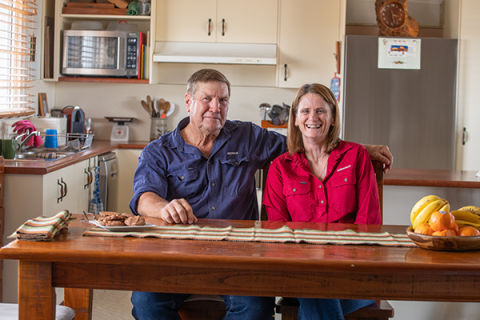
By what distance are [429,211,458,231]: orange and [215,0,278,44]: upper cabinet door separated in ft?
10.5

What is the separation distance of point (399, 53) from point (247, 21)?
1327 millimetres

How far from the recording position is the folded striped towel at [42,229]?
1.21 m

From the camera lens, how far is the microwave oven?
405 centimetres

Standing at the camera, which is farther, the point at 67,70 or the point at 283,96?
the point at 283,96

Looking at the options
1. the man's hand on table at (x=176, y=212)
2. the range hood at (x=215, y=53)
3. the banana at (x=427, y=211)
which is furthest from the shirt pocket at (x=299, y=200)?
the range hood at (x=215, y=53)

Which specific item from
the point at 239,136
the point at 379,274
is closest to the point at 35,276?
the point at 379,274

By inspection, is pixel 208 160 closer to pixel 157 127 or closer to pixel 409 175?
pixel 409 175

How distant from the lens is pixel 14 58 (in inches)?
135

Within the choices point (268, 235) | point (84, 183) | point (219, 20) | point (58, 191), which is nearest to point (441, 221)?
point (268, 235)

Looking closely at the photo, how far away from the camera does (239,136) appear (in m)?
2.04

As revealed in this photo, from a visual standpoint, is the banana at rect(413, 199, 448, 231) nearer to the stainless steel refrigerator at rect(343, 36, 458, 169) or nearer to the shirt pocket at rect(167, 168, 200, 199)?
the shirt pocket at rect(167, 168, 200, 199)

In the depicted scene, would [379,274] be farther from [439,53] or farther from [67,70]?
[67,70]

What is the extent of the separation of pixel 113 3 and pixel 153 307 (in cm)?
329

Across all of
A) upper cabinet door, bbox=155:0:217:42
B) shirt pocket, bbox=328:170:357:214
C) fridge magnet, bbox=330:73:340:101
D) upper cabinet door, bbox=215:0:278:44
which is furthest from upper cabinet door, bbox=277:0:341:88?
shirt pocket, bbox=328:170:357:214
